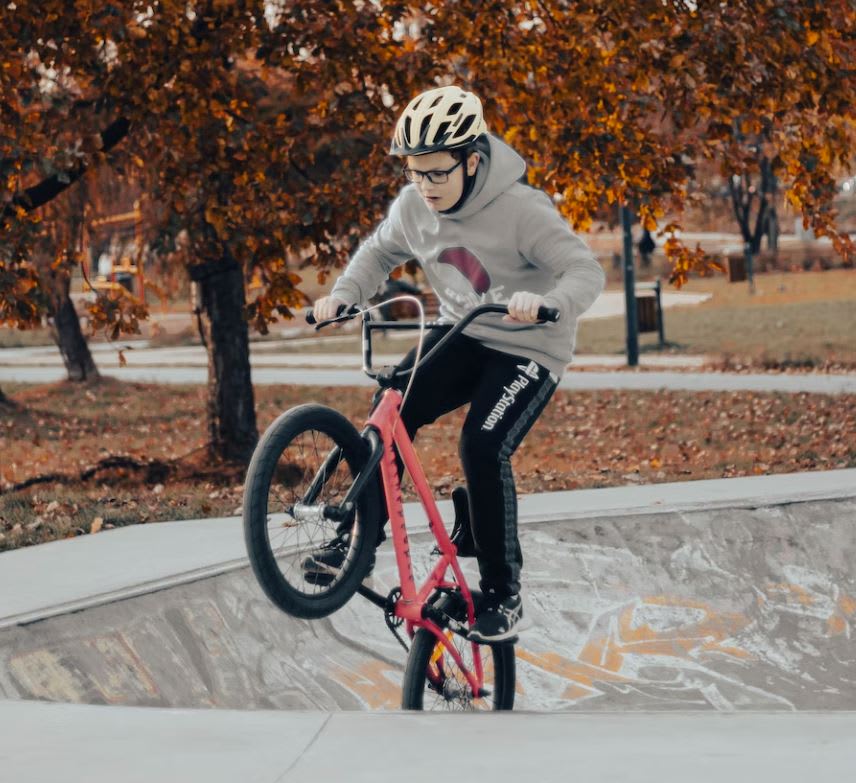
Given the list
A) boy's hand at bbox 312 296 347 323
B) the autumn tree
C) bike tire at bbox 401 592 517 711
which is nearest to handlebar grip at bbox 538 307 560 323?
boy's hand at bbox 312 296 347 323

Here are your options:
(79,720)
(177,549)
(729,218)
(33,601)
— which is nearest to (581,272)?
(79,720)

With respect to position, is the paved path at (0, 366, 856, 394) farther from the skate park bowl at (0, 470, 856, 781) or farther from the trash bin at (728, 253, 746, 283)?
the trash bin at (728, 253, 746, 283)

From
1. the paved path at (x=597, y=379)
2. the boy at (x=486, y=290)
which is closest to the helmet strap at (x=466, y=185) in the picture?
the boy at (x=486, y=290)

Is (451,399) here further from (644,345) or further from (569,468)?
(644,345)

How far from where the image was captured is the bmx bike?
14.5 feet

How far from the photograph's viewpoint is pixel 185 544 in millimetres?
7266

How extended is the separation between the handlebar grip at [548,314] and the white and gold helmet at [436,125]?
602 millimetres

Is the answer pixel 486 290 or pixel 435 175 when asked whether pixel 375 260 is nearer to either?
pixel 486 290

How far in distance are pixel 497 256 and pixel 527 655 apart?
1.97 meters

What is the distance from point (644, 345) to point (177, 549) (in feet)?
56.9

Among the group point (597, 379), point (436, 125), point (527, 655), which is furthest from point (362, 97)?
point (597, 379)

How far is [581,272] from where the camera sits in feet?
15.8

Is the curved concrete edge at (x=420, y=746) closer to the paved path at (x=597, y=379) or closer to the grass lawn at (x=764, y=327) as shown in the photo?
the paved path at (x=597, y=379)

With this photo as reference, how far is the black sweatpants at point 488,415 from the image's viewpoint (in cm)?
498
